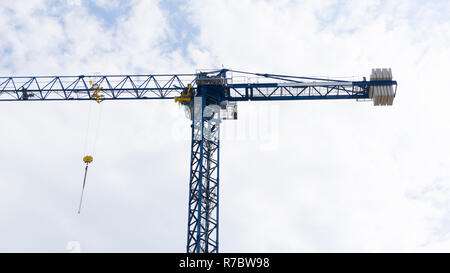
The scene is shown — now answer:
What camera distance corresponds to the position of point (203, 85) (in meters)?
51.4

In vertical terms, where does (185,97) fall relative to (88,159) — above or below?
above

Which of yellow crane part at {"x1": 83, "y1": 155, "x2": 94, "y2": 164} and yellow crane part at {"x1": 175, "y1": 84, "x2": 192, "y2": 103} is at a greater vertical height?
yellow crane part at {"x1": 175, "y1": 84, "x2": 192, "y2": 103}

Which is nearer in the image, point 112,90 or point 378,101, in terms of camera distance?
point 378,101

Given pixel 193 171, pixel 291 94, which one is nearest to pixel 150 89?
pixel 193 171

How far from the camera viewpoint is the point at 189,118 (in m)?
53.6

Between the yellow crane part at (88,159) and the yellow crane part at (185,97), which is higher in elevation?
the yellow crane part at (185,97)
